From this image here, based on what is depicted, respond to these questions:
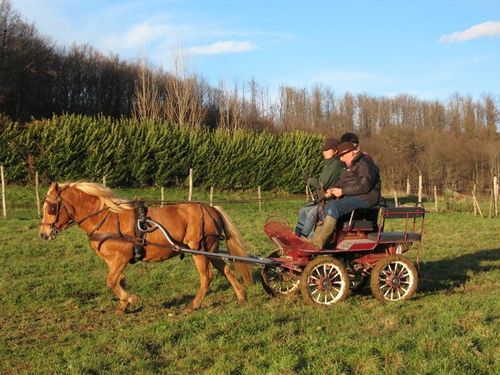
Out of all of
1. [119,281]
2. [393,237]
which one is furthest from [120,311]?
[393,237]

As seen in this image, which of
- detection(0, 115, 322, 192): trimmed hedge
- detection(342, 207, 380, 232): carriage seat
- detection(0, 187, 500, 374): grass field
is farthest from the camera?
detection(0, 115, 322, 192): trimmed hedge

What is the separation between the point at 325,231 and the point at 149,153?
22.9 m

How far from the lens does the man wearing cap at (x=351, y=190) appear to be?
705cm

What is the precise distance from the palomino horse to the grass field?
0.47 m

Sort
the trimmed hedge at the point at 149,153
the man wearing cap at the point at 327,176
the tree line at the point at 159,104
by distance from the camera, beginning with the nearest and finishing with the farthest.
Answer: the man wearing cap at the point at 327,176 → the trimmed hedge at the point at 149,153 → the tree line at the point at 159,104

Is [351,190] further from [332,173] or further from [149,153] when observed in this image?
[149,153]

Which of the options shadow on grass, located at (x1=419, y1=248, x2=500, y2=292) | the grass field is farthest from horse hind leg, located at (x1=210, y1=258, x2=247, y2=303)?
shadow on grass, located at (x1=419, y1=248, x2=500, y2=292)

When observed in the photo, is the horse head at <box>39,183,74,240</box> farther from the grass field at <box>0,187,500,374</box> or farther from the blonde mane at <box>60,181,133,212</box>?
the grass field at <box>0,187,500,374</box>

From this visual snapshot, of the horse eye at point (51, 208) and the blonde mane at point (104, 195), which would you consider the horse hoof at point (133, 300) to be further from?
the horse eye at point (51, 208)

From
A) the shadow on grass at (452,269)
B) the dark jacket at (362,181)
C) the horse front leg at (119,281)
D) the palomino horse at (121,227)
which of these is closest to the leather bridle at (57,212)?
the palomino horse at (121,227)

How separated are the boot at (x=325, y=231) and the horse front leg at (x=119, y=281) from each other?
241cm

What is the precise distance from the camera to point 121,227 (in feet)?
22.6

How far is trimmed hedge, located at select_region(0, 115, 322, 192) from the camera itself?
82.9ft

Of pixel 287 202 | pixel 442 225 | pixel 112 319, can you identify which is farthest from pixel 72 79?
pixel 112 319
